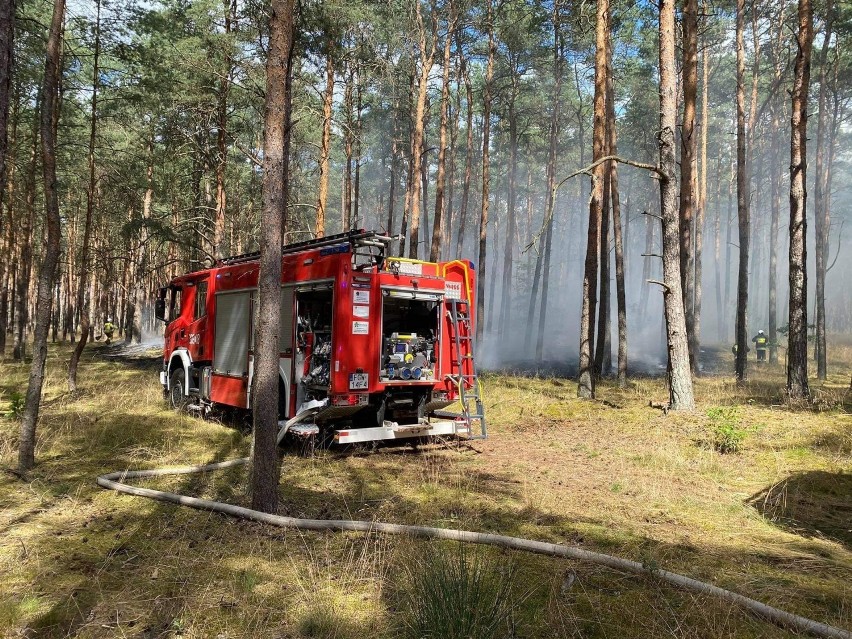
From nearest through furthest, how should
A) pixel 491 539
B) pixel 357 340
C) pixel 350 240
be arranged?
pixel 491 539 → pixel 350 240 → pixel 357 340

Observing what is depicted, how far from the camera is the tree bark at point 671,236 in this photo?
36.2 feet

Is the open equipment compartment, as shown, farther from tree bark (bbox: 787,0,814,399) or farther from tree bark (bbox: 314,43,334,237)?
tree bark (bbox: 787,0,814,399)

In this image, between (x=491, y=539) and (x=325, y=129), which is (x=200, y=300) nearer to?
(x=491, y=539)

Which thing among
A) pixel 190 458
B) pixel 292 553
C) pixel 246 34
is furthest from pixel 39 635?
pixel 246 34

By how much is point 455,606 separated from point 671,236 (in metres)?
10.1

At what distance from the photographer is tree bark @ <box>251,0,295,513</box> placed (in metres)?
5.73

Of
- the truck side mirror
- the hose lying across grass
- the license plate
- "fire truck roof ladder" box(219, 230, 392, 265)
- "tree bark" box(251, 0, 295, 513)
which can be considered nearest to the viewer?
the hose lying across grass

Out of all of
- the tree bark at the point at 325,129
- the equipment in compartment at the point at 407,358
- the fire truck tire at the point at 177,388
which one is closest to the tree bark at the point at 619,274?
the tree bark at the point at 325,129

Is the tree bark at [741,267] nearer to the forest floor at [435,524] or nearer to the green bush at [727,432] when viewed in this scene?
the forest floor at [435,524]

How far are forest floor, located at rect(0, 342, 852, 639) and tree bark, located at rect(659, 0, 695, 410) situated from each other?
2.72ft

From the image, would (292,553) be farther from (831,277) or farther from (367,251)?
(831,277)

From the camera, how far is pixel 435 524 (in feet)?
17.6

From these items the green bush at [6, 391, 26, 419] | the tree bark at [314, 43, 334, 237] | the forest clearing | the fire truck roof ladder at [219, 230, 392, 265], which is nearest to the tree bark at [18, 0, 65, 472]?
the forest clearing

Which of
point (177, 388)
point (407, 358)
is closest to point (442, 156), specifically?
point (177, 388)
